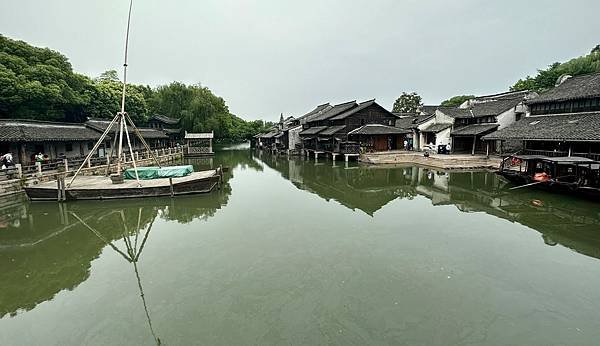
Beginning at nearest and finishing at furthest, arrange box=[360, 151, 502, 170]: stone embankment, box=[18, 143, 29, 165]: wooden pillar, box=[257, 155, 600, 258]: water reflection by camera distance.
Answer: box=[257, 155, 600, 258]: water reflection → box=[18, 143, 29, 165]: wooden pillar → box=[360, 151, 502, 170]: stone embankment

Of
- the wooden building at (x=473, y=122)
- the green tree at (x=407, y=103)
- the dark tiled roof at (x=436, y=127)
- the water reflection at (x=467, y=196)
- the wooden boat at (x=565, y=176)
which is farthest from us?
the green tree at (x=407, y=103)

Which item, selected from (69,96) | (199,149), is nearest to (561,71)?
(199,149)

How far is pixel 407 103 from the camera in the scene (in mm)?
64625

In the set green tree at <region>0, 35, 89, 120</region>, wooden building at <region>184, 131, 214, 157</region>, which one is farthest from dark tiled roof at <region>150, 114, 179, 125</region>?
green tree at <region>0, 35, 89, 120</region>

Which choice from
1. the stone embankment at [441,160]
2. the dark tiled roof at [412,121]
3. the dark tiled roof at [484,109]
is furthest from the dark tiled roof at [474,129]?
the dark tiled roof at [412,121]

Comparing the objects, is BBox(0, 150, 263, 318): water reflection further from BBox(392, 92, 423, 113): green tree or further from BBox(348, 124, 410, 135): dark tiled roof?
BBox(392, 92, 423, 113): green tree

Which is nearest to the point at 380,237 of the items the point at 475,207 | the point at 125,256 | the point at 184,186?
the point at 475,207

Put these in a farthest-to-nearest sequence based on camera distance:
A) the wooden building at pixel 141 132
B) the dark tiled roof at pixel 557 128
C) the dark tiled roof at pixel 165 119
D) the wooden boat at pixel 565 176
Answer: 1. the dark tiled roof at pixel 165 119
2. the wooden building at pixel 141 132
3. the dark tiled roof at pixel 557 128
4. the wooden boat at pixel 565 176

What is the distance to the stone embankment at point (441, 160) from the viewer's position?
24.0m

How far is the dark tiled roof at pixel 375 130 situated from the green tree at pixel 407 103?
33.9 m

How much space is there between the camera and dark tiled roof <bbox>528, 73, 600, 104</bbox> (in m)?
18.3

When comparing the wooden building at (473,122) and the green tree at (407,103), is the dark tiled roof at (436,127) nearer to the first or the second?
the wooden building at (473,122)

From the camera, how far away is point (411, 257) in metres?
8.08

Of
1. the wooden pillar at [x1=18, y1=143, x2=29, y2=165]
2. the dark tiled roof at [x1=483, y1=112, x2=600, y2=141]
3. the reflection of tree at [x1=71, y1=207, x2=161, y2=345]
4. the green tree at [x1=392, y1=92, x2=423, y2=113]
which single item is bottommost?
the reflection of tree at [x1=71, y1=207, x2=161, y2=345]
